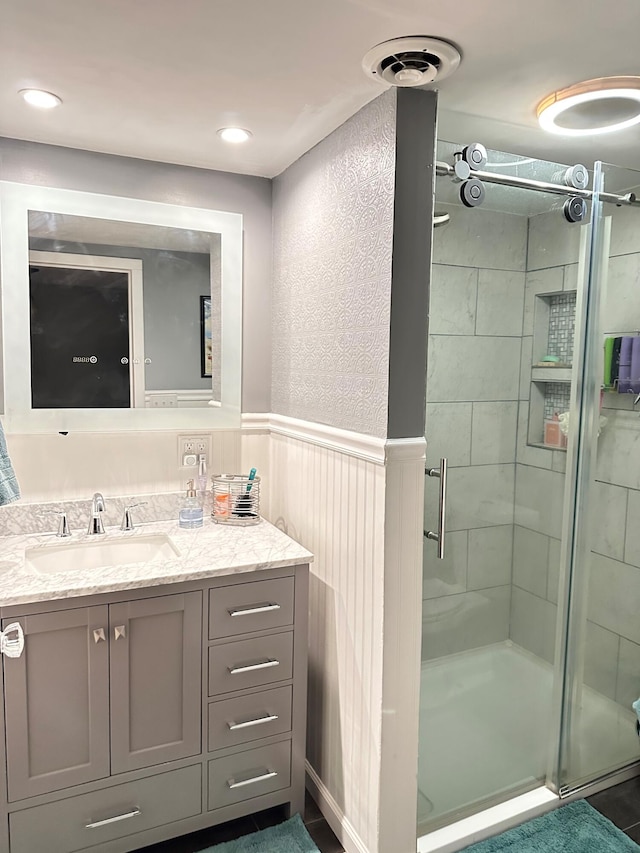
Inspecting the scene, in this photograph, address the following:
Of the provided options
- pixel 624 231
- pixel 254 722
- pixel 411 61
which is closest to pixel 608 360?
pixel 624 231

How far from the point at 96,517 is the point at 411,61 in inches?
65.1

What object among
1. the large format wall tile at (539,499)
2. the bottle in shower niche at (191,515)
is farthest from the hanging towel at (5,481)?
the large format wall tile at (539,499)

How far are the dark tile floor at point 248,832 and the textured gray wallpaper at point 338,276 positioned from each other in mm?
1276

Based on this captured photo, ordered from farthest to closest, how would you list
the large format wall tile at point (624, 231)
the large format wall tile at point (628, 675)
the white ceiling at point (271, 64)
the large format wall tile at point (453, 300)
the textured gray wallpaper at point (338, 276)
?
the large format wall tile at point (628, 675)
the large format wall tile at point (624, 231)
the large format wall tile at point (453, 300)
the textured gray wallpaper at point (338, 276)
the white ceiling at point (271, 64)

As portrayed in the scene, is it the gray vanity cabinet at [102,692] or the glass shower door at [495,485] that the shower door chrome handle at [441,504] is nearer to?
the glass shower door at [495,485]

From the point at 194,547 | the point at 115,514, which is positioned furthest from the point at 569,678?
the point at 115,514

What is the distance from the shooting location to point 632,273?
2.10 m

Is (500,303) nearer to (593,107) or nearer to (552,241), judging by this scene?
(552,241)

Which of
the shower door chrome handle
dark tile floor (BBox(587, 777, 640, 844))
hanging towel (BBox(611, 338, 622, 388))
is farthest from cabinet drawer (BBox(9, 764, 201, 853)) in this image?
hanging towel (BBox(611, 338, 622, 388))

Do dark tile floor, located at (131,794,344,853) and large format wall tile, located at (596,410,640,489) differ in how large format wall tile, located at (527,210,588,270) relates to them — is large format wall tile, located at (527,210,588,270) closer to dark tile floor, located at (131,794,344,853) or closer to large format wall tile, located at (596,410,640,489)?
large format wall tile, located at (596,410,640,489)

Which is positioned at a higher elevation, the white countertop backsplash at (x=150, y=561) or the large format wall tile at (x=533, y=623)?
the white countertop backsplash at (x=150, y=561)

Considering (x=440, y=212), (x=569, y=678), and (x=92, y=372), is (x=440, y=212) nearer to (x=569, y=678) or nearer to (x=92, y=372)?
(x=92, y=372)

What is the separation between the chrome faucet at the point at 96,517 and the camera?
2.13 m

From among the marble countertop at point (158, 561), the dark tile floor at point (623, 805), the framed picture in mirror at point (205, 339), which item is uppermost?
the framed picture in mirror at point (205, 339)
